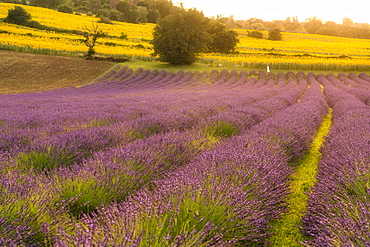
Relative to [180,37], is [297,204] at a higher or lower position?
lower

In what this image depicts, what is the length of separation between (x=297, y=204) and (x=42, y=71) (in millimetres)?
21655

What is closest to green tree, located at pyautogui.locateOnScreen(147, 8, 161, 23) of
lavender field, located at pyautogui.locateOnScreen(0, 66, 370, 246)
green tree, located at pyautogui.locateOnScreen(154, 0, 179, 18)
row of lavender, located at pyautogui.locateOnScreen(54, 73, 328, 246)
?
green tree, located at pyautogui.locateOnScreen(154, 0, 179, 18)

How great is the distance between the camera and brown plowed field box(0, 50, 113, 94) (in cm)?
1806

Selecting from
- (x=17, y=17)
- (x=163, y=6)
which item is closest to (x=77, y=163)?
(x=17, y=17)

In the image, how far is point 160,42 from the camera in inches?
1056

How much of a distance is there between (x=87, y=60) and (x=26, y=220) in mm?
25252

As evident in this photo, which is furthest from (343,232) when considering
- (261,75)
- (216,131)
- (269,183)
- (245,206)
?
(261,75)

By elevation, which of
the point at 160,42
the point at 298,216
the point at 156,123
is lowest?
the point at 298,216

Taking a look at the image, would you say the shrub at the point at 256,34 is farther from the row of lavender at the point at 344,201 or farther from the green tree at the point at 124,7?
the row of lavender at the point at 344,201

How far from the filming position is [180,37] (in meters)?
26.5

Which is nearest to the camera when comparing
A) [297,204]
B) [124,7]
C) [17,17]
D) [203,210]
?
[203,210]

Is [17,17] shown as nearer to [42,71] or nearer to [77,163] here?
[42,71]

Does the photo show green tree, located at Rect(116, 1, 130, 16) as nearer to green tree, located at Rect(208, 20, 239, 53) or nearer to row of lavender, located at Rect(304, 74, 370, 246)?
green tree, located at Rect(208, 20, 239, 53)

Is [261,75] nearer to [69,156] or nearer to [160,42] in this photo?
[160,42]
